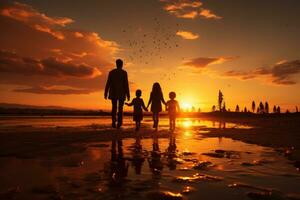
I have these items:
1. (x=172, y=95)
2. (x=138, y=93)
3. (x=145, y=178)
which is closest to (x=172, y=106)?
(x=172, y=95)

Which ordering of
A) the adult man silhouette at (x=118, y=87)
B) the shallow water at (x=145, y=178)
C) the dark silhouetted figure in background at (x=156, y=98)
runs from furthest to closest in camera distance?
the dark silhouetted figure in background at (x=156, y=98) < the adult man silhouette at (x=118, y=87) < the shallow water at (x=145, y=178)

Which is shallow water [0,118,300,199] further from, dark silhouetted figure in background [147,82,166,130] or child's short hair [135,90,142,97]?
dark silhouetted figure in background [147,82,166,130]

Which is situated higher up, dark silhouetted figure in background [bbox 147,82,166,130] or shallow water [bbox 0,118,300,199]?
dark silhouetted figure in background [bbox 147,82,166,130]

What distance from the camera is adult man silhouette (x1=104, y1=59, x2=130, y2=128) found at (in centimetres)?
1303

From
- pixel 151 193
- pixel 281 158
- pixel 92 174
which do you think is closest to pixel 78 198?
pixel 151 193

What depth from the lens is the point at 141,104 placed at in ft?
51.1

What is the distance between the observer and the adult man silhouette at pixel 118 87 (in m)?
13.0

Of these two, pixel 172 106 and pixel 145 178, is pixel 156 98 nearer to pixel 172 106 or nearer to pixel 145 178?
pixel 172 106

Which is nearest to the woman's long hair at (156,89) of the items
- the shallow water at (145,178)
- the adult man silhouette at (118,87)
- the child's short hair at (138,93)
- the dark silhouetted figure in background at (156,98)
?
the dark silhouetted figure in background at (156,98)

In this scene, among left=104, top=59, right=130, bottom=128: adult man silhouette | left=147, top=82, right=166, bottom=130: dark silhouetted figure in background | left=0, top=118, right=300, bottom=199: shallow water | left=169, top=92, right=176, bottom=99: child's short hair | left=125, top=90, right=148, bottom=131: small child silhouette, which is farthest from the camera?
left=169, top=92, right=176, bottom=99: child's short hair

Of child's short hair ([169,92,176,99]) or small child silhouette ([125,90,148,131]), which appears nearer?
small child silhouette ([125,90,148,131])

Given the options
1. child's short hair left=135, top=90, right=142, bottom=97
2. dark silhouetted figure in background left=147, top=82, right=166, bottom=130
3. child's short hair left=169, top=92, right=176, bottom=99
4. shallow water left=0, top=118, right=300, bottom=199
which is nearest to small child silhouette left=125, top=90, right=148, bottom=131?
child's short hair left=135, top=90, right=142, bottom=97

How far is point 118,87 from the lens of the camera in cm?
1300

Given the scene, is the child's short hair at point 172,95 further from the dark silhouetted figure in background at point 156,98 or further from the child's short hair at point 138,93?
the child's short hair at point 138,93
